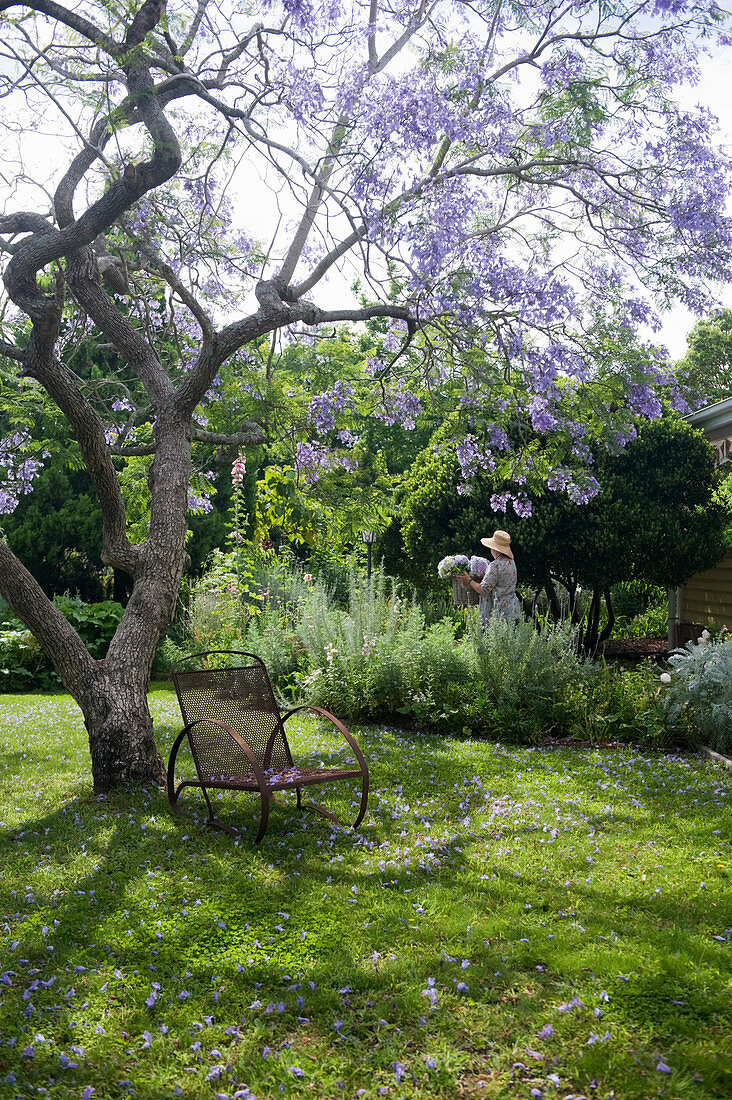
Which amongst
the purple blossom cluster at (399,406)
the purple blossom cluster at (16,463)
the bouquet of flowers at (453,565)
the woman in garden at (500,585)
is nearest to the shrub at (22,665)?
the purple blossom cluster at (16,463)

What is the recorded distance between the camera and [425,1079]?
95.9 inches

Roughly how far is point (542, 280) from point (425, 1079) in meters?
5.48

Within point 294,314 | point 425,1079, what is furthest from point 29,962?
point 294,314

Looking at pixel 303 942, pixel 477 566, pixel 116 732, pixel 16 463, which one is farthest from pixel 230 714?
pixel 477 566

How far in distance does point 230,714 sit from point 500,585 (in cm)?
412

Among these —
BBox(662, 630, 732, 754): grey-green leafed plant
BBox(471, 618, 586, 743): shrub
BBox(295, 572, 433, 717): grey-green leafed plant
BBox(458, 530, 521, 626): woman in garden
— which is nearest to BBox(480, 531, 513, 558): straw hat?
BBox(458, 530, 521, 626): woman in garden

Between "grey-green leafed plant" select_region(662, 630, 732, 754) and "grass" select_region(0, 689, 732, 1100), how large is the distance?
833 mm

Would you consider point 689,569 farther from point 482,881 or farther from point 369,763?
point 482,881

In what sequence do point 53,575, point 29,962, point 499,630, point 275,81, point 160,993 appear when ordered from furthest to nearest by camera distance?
point 53,575 < point 499,630 < point 275,81 < point 29,962 < point 160,993

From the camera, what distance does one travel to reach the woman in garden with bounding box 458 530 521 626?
27.8 feet

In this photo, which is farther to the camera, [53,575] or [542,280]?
[53,575]

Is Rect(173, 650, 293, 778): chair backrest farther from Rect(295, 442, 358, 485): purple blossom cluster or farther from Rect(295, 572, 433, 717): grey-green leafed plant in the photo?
Rect(295, 442, 358, 485): purple blossom cluster

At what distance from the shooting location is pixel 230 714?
5.16 meters

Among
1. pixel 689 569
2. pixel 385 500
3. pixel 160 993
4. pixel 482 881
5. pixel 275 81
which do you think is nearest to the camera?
pixel 160 993
